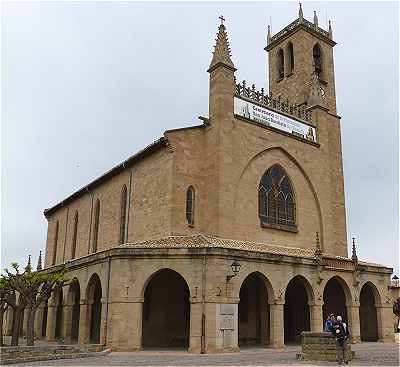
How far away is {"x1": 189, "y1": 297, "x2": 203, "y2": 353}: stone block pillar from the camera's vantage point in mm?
19703

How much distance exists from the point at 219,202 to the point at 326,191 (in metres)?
9.57

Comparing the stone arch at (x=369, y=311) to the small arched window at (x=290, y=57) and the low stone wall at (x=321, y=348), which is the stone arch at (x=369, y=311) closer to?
the low stone wall at (x=321, y=348)

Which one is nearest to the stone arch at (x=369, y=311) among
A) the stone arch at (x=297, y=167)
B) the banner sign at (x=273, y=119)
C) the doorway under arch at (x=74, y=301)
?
the stone arch at (x=297, y=167)

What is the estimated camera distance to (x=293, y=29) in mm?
37062

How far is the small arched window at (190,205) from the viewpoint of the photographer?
25203mm

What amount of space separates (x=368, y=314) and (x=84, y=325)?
1667 centimetres

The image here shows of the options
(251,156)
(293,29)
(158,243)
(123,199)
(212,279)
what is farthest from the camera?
(293,29)

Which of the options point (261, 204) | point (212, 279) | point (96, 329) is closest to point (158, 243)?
point (212, 279)

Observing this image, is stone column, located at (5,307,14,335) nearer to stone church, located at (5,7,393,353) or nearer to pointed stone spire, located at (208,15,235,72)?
stone church, located at (5,7,393,353)

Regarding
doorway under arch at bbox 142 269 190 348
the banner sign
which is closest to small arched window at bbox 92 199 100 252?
doorway under arch at bbox 142 269 190 348

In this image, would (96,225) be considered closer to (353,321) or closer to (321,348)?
(353,321)

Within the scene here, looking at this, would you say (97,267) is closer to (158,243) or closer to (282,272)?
(158,243)

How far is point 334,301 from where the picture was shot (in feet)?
94.0

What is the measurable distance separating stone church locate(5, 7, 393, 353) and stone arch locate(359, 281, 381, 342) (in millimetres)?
61
